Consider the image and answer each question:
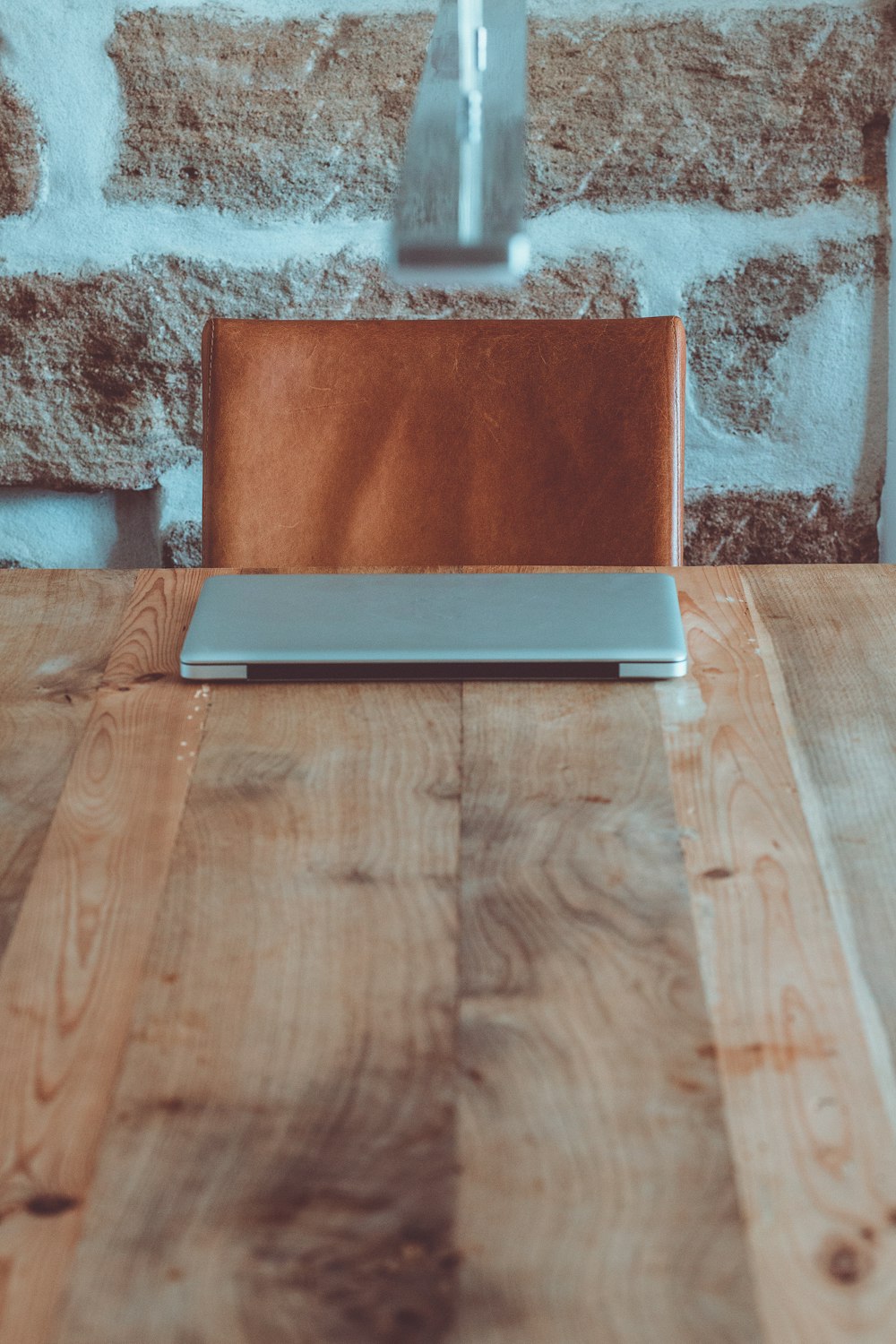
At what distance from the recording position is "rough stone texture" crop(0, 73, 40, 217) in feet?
5.42

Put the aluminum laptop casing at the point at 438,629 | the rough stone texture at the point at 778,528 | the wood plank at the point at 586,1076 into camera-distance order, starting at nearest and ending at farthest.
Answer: the wood plank at the point at 586,1076
the aluminum laptop casing at the point at 438,629
the rough stone texture at the point at 778,528

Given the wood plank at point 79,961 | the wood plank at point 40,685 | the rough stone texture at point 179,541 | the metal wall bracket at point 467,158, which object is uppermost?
the metal wall bracket at point 467,158

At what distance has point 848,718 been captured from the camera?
0.75m

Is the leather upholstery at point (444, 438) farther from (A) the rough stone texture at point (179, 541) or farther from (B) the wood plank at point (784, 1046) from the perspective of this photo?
(A) the rough stone texture at point (179, 541)

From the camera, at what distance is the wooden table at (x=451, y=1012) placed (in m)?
0.39

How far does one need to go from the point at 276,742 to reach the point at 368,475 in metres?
0.53

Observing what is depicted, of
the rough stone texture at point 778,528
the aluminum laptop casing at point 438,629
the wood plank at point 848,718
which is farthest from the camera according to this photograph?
the rough stone texture at point 778,528

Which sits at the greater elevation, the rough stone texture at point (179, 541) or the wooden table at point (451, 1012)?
the wooden table at point (451, 1012)

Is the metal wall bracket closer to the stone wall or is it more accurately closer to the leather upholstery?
the stone wall

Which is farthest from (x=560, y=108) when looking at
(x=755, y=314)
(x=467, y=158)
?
(x=755, y=314)

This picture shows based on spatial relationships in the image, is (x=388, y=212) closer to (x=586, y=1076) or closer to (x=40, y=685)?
(x=40, y=685)

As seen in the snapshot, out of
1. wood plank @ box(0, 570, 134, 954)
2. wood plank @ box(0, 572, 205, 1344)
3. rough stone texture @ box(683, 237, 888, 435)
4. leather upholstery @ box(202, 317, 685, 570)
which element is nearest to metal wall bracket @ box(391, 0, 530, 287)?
rough stone texture @ box(683, 237, 888, 435)

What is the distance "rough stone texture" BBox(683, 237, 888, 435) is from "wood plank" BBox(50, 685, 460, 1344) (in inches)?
46.8

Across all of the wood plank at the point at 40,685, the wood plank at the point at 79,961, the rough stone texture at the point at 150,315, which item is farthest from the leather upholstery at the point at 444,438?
the rough stone texture at the point at 150,315
